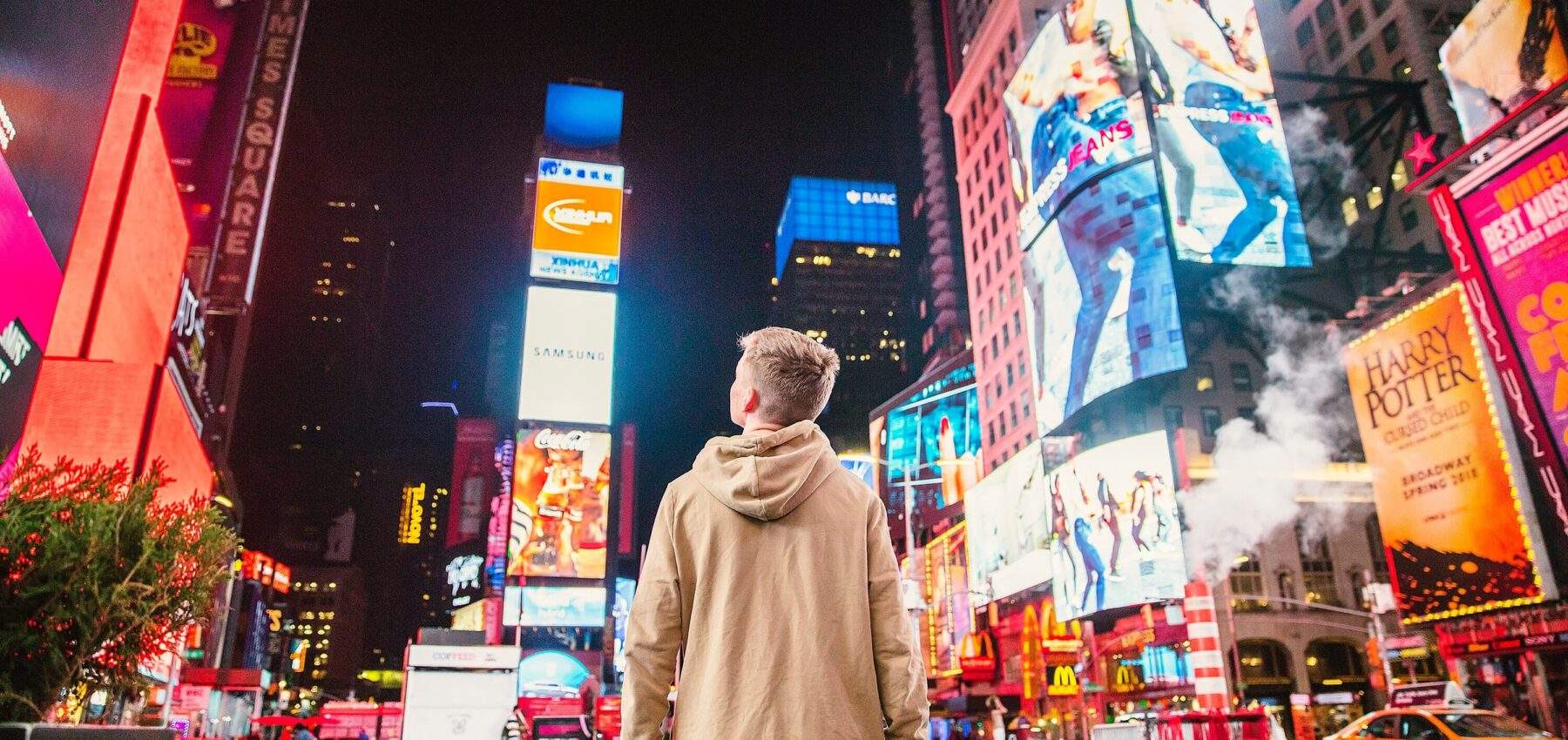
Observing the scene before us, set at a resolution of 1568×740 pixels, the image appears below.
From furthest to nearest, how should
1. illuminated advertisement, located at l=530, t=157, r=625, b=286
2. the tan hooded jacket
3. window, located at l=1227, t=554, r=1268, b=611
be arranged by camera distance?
illuminated advertisement, located at l=530, t=157, r=625, b=286, window, located at l=1227, t=554, r=1268, b=611, the tan hooded jacket

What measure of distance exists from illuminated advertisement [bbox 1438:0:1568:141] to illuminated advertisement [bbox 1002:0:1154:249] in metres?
21.4

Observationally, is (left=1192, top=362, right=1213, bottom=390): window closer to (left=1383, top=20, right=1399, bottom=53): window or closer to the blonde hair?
(left=1383, top=20, right=1399, bottom=53): window

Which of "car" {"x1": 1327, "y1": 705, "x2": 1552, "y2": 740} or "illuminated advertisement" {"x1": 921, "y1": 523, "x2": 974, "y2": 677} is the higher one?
"illuminated advertisement" {"x1": 921, "y1": 523, "x2": 974, "y2": 677}

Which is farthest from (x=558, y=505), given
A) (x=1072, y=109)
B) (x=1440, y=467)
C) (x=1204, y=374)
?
(x=1440, y=467)

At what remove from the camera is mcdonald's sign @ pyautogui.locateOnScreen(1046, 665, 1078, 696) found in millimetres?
44750

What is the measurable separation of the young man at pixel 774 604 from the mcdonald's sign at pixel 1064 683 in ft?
152

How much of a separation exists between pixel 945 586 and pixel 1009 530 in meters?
12.6

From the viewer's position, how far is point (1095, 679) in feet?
152

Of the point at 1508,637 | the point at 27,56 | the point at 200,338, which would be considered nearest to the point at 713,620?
the point at 27,56

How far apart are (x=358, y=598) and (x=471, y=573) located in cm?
3796

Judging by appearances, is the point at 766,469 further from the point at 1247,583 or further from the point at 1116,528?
the point at 1247,583

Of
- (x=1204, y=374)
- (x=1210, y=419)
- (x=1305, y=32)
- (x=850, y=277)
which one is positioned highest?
(x=850, y=277)

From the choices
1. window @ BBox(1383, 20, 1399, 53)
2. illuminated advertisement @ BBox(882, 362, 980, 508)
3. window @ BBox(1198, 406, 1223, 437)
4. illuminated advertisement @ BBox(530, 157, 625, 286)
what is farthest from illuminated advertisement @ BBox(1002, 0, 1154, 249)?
illuminated advertisement @ BBox(530, 157, 625, 286)

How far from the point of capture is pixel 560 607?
52469 mm
